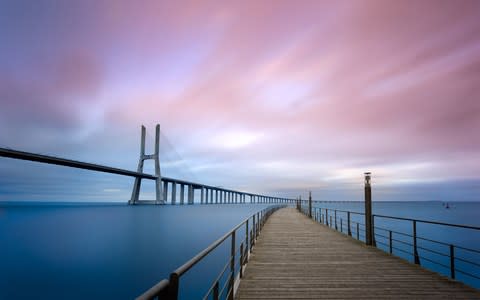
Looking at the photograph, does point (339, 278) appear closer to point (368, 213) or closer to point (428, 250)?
point (428, 250)

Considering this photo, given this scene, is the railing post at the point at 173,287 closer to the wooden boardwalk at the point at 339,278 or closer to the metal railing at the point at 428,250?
the wooden boardwalk at the point at 339,278

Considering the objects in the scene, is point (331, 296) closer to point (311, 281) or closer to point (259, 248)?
point (311, 281)

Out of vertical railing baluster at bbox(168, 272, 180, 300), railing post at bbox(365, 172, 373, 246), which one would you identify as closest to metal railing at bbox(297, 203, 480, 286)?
railing post at bbox(365, 172, 373, 246)

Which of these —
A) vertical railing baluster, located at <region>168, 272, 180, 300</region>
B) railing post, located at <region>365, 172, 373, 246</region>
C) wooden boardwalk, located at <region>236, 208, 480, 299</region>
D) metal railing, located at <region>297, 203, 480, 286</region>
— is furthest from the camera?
railing post, located at <region>365, 172, 373, 246</region>

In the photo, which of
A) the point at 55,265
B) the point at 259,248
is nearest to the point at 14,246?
the point at 55,265

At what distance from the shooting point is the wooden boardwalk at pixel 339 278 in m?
3.77

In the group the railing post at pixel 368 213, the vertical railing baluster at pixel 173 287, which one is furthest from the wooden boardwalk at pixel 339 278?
the vertical railing baluster at pixel 173 287

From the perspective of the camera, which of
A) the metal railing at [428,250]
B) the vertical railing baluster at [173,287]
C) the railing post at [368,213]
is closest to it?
the vertical railing baluster at [173,287]

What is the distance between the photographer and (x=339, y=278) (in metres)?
4.44

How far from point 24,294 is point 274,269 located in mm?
11819

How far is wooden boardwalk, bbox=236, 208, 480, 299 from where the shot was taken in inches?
148

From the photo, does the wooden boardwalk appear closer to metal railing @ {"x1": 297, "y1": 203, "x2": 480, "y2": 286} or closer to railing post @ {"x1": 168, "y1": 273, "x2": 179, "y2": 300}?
metal railing @ {"x1": 297, "y1": 203, "x2": 480, "y2": 286}

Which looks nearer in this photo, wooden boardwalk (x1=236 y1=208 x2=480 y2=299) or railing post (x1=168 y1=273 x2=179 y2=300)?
railing post (x1=168 y1=273 x2=179 y2=300)

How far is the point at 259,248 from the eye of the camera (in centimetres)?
712
